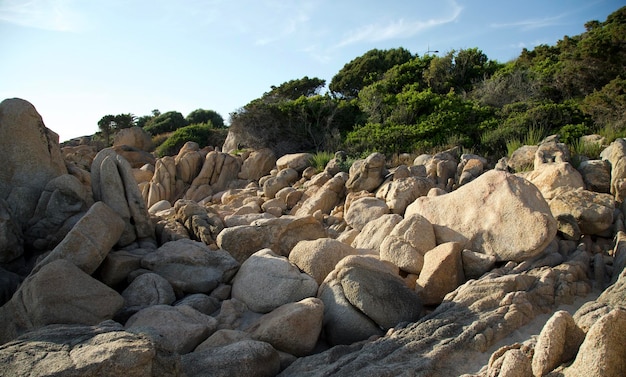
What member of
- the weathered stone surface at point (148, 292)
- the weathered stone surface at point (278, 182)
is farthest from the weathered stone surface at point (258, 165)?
the weathered stone surface at point (148, 292)

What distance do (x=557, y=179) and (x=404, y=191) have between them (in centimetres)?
276

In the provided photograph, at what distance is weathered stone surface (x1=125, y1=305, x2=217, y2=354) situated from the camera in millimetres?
5488

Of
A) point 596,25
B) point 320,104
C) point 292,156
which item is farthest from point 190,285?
point 596,25

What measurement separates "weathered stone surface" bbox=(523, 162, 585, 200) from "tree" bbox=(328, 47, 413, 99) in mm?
16069

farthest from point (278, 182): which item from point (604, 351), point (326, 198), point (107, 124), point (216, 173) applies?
point (107, 124)

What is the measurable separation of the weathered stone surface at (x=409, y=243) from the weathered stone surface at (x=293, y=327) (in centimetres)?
179

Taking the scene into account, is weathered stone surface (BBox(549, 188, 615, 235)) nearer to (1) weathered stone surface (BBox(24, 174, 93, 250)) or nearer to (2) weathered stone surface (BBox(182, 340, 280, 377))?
(2) weathered stone surface (BBox(182, 340, 280, 377))

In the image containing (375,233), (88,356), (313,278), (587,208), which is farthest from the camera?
(375,233)

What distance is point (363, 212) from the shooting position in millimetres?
10117

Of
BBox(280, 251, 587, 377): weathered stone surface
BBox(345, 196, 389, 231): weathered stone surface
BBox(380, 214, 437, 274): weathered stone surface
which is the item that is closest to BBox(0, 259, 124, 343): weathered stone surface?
BBox(280, 251, 587, 377): weathered stone surface

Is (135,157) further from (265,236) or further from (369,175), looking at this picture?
(265,236)

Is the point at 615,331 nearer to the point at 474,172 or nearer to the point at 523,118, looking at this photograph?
the point at 474,172

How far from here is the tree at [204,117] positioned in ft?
121

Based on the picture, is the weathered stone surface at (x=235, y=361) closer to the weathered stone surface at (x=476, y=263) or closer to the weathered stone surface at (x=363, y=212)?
the weathered stone surface at (x=476, y=263)
